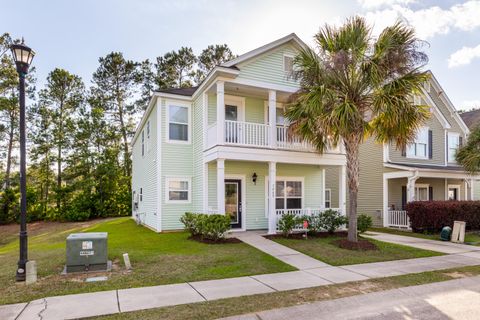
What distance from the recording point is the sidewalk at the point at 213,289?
4.92 meters

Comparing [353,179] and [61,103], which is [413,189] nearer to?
[353,179]

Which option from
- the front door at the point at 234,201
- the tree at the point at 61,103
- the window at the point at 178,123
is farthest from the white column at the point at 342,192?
the tree at the point at 61,103

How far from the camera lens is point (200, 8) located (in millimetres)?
12508

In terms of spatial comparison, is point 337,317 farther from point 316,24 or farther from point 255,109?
point 255,109

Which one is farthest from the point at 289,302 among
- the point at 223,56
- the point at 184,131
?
the point at 223,56

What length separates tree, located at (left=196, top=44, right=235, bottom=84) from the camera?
32.0m

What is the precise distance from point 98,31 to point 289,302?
15.5 metres

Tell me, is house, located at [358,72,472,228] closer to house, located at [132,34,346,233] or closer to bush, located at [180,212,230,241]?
house, located at [132,34,346,233]

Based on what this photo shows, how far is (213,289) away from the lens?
6.00 m

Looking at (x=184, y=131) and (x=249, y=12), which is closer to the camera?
(x=249, y=12)

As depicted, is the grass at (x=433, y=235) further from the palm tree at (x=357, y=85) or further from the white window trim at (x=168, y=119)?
the white window trim at (x=168, y=119)

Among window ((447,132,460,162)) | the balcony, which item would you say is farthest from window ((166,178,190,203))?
window ((447,132,460,162))

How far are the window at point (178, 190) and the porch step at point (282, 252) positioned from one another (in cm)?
313

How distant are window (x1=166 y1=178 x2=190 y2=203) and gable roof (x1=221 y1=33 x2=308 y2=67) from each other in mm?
5274
